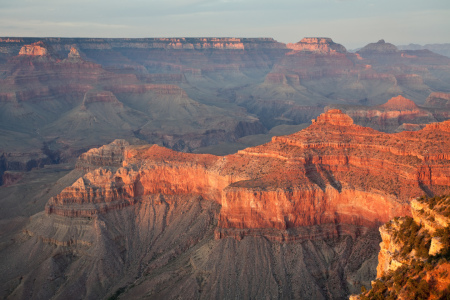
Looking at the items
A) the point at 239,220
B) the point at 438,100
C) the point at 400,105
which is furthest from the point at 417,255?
the point at 438,100

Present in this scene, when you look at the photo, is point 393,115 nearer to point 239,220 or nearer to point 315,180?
point 315,180

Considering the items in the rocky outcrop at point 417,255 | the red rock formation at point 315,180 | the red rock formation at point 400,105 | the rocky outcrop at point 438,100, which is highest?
the rocky outcrop at point 417,255

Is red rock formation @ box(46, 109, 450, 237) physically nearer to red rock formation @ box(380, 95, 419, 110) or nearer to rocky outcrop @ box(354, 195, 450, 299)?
rocky outcrop @ box(354, 195, 450, 299)

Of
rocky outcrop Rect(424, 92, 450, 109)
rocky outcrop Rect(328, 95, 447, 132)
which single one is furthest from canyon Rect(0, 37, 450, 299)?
rocky outcrop Rect(424, 92, 450, 109)

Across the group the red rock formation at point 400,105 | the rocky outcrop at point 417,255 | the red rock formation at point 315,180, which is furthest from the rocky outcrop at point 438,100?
the rocky outcrop at point 417,255

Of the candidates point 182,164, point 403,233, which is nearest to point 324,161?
point 182,164

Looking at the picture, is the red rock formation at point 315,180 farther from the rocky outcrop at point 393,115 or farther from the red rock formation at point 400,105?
the red rock formation at point 400,105
